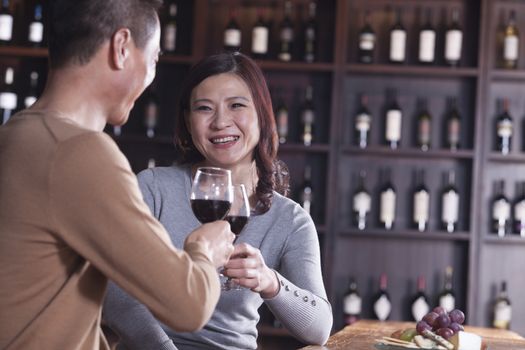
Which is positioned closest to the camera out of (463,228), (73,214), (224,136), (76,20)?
(73,214)

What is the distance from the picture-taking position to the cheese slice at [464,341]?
1564 mm

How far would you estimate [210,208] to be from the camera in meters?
1.55

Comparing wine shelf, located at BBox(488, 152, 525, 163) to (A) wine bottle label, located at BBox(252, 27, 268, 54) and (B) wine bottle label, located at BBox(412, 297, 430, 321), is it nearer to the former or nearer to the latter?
(B) wine bottle label, located at BBox(412, 297, 430, 321)

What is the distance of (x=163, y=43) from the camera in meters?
4.14

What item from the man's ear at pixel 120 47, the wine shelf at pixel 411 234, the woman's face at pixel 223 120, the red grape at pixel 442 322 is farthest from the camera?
the wine shelf at pixel 411 234

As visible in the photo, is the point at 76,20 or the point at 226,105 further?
the point at 226,105

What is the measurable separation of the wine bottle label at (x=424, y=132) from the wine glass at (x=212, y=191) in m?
2.62

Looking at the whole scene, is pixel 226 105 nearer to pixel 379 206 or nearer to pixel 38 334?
pixel 38 334

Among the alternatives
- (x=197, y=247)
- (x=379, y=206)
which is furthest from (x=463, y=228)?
(x=197, y=247)

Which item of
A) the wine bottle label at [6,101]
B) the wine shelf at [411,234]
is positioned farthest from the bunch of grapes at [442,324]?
the wine bottle label at [6,101]

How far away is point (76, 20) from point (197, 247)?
371 millimetres

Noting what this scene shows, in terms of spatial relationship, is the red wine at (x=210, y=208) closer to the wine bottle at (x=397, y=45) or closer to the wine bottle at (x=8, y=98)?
the wine bottle at (x=397, y=45)

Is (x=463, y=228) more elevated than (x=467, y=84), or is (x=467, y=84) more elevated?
(x=467, y=84)

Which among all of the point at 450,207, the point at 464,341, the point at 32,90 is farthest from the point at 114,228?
the point at 32,90
